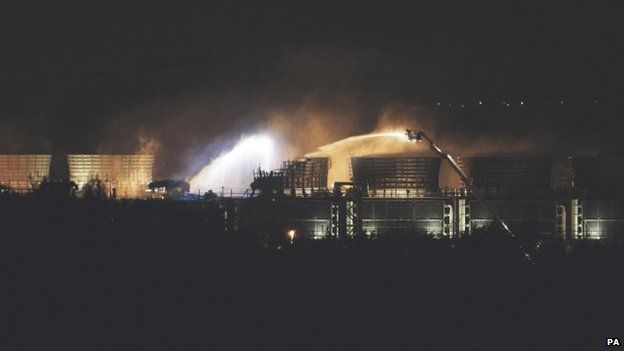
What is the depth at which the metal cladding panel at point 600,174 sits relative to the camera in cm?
4869

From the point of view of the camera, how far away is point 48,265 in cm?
3544

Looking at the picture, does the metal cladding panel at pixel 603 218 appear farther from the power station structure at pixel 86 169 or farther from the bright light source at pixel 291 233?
the power station structure at pixel 86 169

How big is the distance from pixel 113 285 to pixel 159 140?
25.9m

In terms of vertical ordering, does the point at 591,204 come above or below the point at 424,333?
above

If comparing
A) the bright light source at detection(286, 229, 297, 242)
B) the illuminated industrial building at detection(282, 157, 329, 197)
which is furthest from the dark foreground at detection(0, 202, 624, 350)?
the illuminated industrial building at detection(282, 157, 329, 197)

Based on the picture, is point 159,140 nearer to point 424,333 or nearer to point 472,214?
point 472,214

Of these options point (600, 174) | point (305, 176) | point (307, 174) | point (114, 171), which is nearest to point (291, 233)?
point (305, 176)

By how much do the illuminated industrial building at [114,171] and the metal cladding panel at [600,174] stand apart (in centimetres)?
1869

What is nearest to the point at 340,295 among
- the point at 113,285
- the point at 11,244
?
the point at 113,285

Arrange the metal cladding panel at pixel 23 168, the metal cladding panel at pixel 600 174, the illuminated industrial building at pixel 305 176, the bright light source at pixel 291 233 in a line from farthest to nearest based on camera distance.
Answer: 1. the metal cladding panel at pixel 23 168
2. the illuminated industrial building at pixel 305 176
3. the metal cladding panel at pixel 600 174
4. the bright light source at pixel 291 233

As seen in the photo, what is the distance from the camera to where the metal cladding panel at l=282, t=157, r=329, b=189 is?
5050 centimetres

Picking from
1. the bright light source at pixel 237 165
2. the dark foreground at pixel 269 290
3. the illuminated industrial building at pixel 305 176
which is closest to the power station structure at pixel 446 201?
the illuminated industrial building at pixel 305 176

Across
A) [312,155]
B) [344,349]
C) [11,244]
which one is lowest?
[344,349]

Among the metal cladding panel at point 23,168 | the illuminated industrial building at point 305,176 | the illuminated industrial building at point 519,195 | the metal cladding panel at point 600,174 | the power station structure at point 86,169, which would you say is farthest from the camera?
the metal cladding panel at point 23,168
